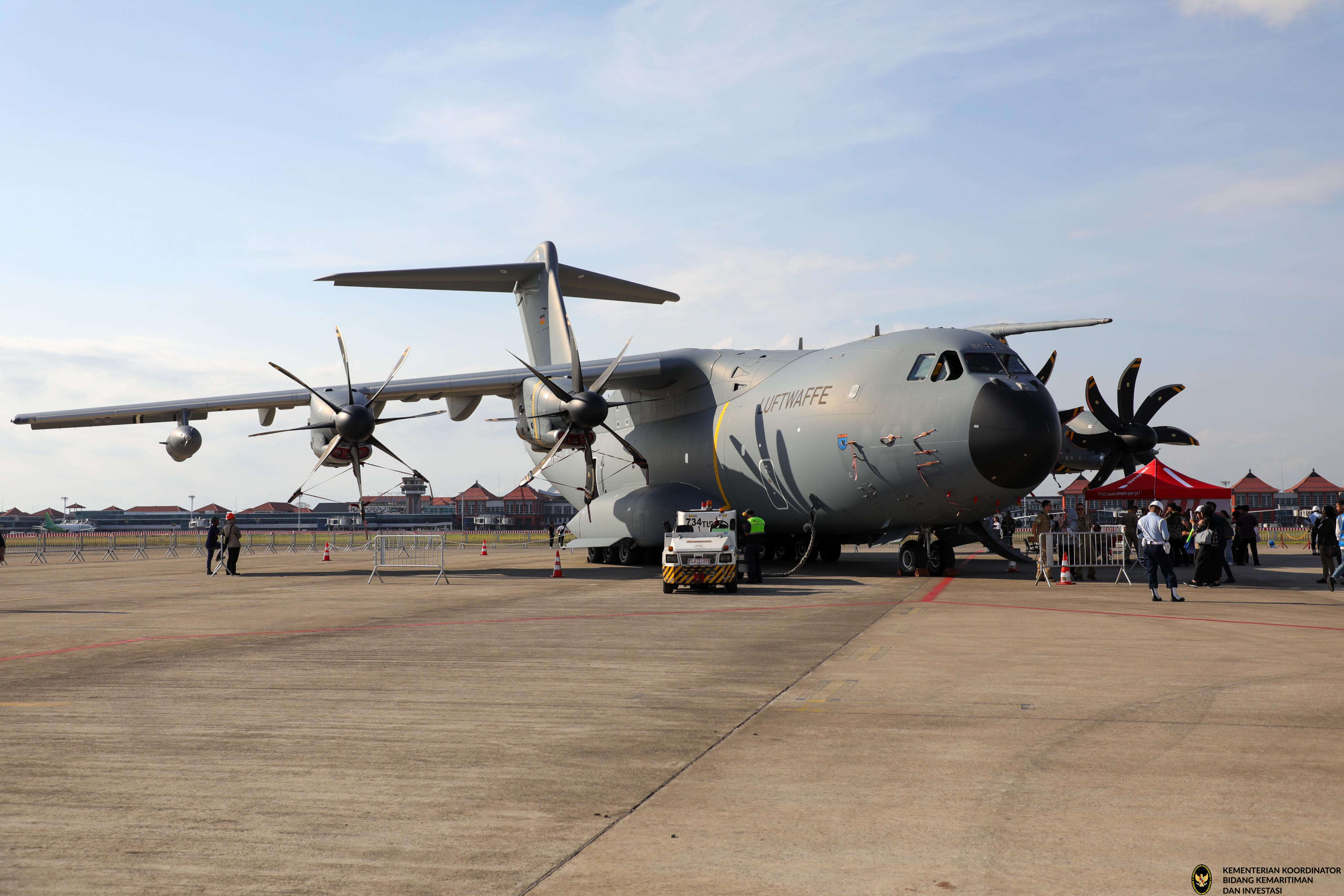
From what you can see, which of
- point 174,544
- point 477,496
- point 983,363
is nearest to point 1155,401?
point 983,363

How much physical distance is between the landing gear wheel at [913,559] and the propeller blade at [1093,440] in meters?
9.69

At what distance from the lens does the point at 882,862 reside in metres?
4.27

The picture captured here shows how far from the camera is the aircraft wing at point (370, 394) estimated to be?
25.8 m

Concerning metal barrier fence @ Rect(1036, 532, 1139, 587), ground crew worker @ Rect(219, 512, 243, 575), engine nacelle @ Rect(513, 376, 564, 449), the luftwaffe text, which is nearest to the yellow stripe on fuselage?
the luftwaffe text

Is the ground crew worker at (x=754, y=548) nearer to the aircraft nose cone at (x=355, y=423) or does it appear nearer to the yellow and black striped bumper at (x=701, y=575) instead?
the yellow and black striped bumper at (x=701, y=575)

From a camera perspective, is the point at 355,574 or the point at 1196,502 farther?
the point at 1196,502

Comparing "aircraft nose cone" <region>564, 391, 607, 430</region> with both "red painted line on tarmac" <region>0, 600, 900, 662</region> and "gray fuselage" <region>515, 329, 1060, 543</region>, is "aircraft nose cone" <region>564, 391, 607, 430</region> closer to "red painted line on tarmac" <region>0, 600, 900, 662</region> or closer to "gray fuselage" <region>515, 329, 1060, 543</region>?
"gray fuselage" <region>515, 329, 1060, 543</region>

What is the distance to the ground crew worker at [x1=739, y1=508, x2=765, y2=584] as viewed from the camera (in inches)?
806

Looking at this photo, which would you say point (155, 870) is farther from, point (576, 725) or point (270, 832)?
point (576, 725)

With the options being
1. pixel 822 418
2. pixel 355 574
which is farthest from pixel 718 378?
pixel 355 574

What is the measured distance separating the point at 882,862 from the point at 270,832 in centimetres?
278

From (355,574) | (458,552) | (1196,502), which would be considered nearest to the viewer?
(355,574)

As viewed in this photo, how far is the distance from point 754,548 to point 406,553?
12666 mm

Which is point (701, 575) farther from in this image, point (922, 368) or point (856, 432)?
point (922, 368)
